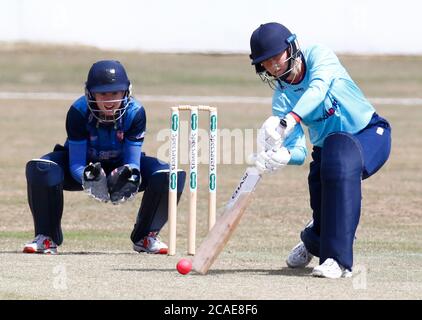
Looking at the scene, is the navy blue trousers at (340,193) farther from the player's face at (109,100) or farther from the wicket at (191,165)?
the player's face at (109,100)

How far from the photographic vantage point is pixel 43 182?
7711 millimetres

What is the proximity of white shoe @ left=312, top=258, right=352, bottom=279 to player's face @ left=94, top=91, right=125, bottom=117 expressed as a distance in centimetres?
182

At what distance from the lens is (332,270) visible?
21.3 ft

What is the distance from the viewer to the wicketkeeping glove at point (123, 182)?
7668 millimetres

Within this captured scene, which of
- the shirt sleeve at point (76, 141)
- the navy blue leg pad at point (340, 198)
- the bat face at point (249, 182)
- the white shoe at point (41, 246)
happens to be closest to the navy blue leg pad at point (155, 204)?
the shirt sleeve at point (76, 141)

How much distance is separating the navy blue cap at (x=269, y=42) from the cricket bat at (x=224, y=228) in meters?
0.63

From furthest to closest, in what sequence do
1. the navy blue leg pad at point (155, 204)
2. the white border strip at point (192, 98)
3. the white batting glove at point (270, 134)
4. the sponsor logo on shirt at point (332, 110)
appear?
the white border strip at point (192, 98)
the navy blue leg pad at point (155, 204)
the sponsor logo on shirt at point (332, 110)
the white batting glove at point (270, 134)

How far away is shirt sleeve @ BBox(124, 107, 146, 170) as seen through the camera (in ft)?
25.5

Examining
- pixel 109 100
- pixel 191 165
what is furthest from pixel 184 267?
pixel 109 100

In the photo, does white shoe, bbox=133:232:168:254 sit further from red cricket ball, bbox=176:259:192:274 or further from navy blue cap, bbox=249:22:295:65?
navy blue cap, bbox=249:22:295:65

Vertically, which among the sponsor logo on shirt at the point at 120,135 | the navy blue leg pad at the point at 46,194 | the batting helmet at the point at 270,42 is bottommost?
the navy blue leg pad at the point at 46,194

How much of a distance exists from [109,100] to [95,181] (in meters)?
0.52
